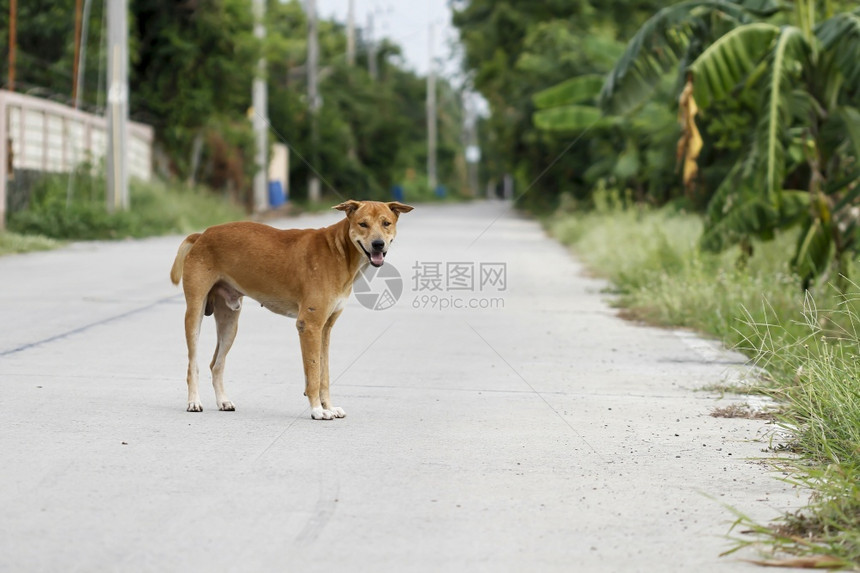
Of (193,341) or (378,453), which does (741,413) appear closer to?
(378,453)

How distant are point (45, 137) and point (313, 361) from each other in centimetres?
1967

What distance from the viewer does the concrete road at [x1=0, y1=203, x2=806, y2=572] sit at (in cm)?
478

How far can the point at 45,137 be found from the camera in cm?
2534

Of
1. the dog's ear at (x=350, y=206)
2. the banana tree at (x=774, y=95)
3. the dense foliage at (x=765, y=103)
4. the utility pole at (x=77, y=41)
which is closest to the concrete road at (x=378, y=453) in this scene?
the dog's ear at (x=350, y=206)

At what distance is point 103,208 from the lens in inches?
1008

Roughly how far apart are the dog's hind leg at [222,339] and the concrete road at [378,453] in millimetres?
145

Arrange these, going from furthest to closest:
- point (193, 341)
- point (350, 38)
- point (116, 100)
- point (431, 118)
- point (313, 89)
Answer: point (431, 118)
point (350, 38)
point (313, 89)
point (116, 100)
point (193, 341)

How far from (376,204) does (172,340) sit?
4.02m

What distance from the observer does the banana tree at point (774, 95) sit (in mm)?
13266

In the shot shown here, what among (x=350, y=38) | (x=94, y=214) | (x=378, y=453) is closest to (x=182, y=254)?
(x=378, y=453)

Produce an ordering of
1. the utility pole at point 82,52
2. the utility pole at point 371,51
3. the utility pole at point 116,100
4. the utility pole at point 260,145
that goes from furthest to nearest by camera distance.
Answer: the utility pole at point 371,51 < the utility pole at point 260,145 < the utility pole at point 82,52 < the utility pole at point 116,100

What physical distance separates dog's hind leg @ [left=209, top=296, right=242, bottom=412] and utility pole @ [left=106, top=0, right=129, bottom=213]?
61.2 feet

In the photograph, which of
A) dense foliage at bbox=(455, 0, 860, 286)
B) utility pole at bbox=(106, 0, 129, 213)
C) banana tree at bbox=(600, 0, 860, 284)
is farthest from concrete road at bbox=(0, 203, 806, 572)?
utility pole at bbox=(106, 0, 129, 213)

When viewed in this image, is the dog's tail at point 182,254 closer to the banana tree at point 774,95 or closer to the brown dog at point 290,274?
the brown dog at point 290,274
